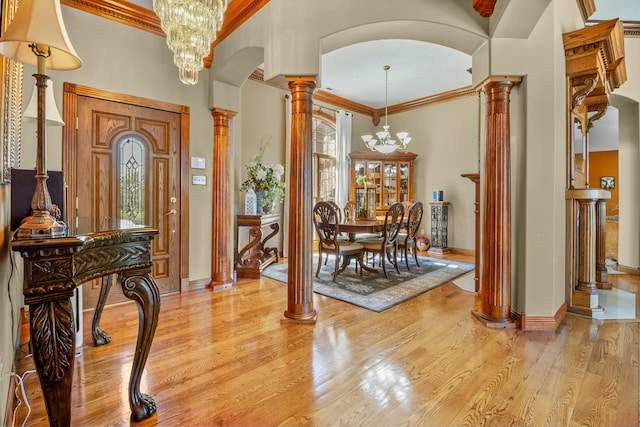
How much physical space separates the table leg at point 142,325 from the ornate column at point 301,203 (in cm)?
131

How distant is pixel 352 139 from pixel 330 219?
3647mm

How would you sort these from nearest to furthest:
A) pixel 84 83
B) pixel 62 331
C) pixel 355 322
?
pixel 62 331, pixel 355 322, pixel 84 83

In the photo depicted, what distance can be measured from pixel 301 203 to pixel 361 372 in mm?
1385

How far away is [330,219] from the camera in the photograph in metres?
4.08

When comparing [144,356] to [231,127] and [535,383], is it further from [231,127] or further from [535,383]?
[231,127]

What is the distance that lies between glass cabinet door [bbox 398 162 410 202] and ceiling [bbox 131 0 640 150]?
1429mm

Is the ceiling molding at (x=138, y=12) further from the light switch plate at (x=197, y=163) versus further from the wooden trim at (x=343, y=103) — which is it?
the wooden trim at (x=343, y=103)

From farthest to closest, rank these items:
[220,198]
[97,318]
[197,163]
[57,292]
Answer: [220,198], [197,163], [97,318], [57,292]

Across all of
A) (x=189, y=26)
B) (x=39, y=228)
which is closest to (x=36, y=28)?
(x=39, y=228)

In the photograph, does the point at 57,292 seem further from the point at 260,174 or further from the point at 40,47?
the point at 260,174

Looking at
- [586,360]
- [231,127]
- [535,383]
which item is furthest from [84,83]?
[586,360]

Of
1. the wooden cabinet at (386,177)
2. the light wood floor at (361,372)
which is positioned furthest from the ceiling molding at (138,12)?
the wooden cabinet at (386,177)

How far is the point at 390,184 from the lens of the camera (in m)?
7.08

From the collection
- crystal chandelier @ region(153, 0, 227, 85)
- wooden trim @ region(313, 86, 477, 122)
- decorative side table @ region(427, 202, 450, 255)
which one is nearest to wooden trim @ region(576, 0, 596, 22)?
wooden trim @ region(313, 86, 477, 122)
